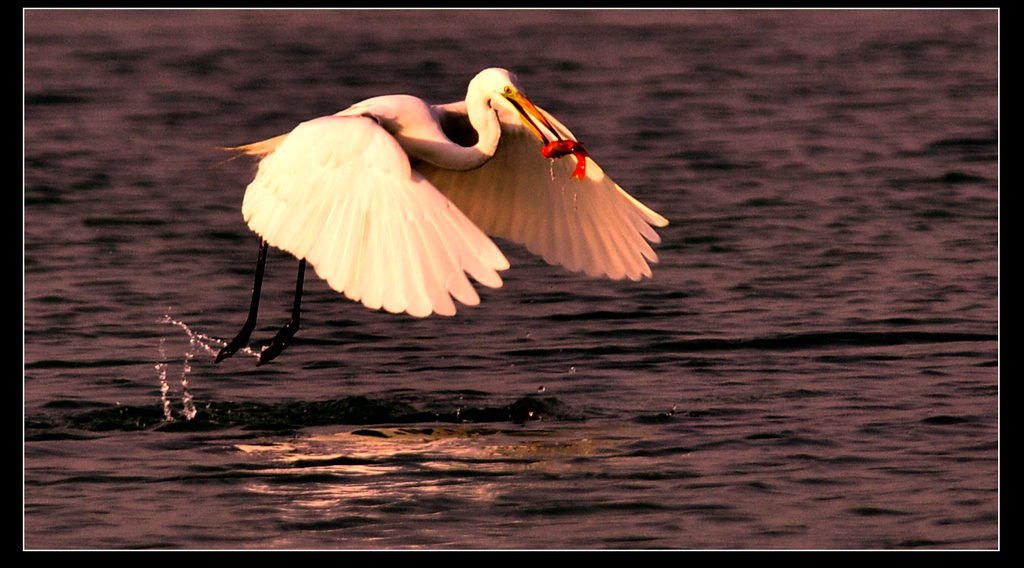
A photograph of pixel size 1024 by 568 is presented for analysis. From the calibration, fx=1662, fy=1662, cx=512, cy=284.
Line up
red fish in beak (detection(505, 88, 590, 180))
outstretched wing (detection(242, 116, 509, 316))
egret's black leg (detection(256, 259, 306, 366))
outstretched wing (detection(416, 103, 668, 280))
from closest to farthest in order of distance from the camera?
outstretched wing (detection(242, 116, 509, 316)) < red fish in beak (detection(505, 88, 590, 180)) < outstretched wing (detection(416, 103, 668, 280)) < egret's black leg (detection(256, 259, 306, 366))

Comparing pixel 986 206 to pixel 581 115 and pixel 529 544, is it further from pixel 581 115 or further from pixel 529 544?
pixel 529 544

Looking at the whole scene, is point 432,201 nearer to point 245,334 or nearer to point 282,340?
point 282,340

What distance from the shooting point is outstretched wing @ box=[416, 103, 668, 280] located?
1000 cm

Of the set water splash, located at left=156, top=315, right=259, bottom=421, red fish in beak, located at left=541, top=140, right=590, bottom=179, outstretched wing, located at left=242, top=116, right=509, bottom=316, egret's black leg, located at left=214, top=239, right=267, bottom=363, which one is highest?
red fish in beak, located at left=541, top=140, right=590, bottom=179

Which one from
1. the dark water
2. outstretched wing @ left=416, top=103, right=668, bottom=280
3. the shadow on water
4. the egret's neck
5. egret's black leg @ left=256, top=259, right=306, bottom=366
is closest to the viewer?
the dark water

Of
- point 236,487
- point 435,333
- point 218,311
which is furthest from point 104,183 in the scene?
point 236,487

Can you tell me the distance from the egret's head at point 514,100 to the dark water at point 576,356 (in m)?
1.69

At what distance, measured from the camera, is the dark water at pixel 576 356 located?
8.02 metres

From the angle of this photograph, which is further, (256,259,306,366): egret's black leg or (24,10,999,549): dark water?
(256,259,306,366): egret's black leg

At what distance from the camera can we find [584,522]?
785cm

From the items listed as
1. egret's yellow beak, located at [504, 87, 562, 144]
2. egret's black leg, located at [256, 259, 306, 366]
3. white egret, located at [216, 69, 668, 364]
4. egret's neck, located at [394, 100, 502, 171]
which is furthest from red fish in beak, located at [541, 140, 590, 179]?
egret's black leg, located at [256, 259, 306, 366]

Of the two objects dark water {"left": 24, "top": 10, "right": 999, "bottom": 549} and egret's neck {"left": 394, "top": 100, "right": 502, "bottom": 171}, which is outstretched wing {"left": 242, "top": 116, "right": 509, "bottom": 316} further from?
dark water {"left": 24, "top": 10, "right": 999, "bottom": 549}

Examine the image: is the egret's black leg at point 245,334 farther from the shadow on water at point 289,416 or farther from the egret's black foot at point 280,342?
the shadow on water at point 289,416

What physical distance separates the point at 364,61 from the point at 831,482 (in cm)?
1941
